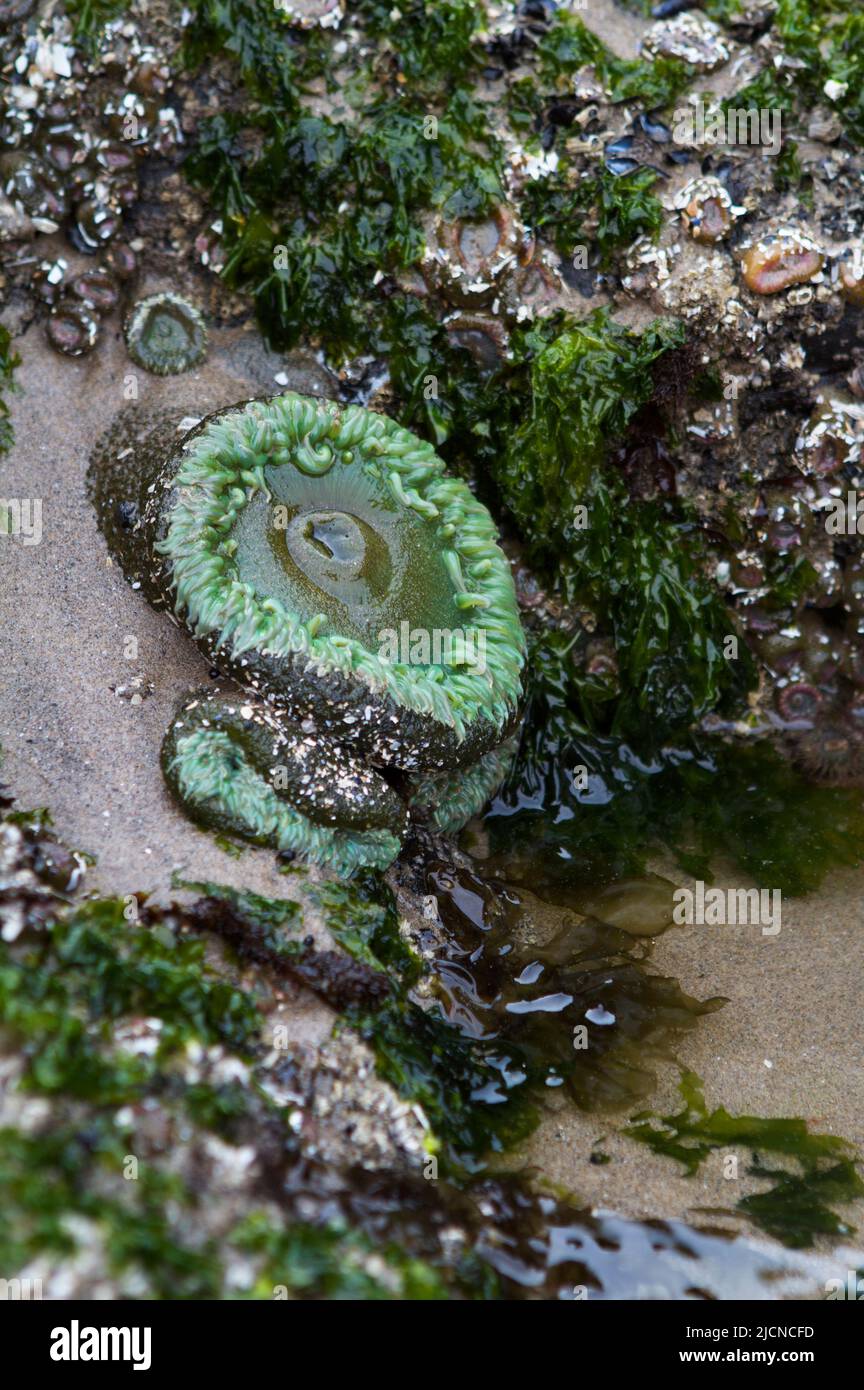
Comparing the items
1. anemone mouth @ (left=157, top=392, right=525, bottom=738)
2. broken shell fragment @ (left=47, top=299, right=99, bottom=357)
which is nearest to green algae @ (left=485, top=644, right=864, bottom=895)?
anemone mouth @ (left=157, top=392, right=525, bottom=738)

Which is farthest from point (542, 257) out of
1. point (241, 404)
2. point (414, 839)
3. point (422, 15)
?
point (414, 839)

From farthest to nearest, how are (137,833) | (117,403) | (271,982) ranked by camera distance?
1. (117,403)
2. (137,833)
3. (271,982)

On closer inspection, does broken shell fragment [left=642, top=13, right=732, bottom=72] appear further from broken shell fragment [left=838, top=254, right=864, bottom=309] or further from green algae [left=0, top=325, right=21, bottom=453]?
green algae [left=0, top=325, right=21, bottom=453]

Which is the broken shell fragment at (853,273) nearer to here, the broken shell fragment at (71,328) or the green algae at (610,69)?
the green algae at (610,69)

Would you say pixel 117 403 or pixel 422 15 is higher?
pixel 422 15

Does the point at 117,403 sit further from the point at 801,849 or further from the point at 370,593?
the point at 801,849

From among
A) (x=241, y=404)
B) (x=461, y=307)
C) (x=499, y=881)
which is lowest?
(x=499, y=881)

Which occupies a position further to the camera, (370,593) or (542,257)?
(542,257)

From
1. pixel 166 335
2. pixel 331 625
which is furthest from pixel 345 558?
pixel 166 335
